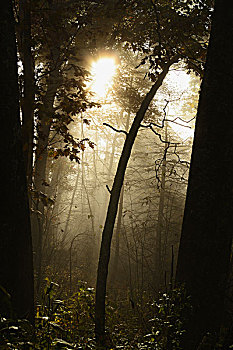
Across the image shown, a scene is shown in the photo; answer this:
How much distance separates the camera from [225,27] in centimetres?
484

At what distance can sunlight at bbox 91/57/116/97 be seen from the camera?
13189 mm

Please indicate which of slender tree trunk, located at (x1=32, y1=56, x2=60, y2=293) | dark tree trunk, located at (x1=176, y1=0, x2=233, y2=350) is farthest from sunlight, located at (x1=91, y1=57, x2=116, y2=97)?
dark tree trunk, located at (x1=176, y1=0, x2=233, y2=350)

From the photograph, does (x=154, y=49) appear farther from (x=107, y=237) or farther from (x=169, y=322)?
(x=169, y=322)

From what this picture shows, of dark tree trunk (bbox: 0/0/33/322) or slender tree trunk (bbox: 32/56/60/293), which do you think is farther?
slender tree trunk (bbox: 32/56/60/293)

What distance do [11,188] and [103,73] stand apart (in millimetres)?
12041

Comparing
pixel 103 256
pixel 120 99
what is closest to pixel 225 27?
pixel 103 256

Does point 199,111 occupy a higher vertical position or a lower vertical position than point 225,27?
lower

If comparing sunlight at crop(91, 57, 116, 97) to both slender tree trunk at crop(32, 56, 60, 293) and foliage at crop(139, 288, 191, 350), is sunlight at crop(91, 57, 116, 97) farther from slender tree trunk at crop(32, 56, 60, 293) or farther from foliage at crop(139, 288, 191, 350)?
foliage at crop(139, 288, 191, 350)

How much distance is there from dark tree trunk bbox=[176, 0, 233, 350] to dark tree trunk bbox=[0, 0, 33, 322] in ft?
7.16

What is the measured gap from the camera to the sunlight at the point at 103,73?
13189 mm

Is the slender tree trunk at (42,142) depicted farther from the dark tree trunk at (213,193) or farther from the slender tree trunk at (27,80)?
the dark tree trunk at (213,193)

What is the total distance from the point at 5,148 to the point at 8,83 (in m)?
0.70

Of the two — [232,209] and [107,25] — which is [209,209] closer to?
[232,209]

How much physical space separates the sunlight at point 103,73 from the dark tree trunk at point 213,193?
8518mm
